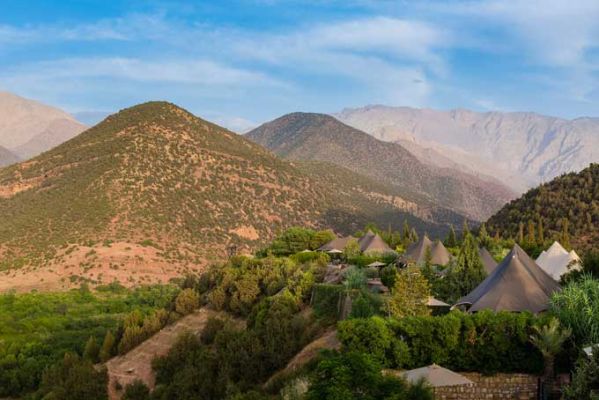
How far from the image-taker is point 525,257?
25984 mm

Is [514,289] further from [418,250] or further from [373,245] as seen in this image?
[373,245]

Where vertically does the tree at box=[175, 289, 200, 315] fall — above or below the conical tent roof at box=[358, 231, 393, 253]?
below

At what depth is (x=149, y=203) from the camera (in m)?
78.2

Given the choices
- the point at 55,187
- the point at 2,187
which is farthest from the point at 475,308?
the point at 2,187

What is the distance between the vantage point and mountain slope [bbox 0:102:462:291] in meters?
68.6

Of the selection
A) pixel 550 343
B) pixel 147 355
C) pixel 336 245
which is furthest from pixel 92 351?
pixel 550 343

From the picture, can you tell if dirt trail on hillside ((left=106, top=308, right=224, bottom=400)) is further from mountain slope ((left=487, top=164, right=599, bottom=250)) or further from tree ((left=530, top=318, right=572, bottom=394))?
mountain slope ((left=487, top=164, right=599, bottom=250))

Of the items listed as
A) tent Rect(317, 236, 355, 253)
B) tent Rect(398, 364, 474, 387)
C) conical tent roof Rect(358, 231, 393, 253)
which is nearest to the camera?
tent Rect(398, 364, 474, 387)

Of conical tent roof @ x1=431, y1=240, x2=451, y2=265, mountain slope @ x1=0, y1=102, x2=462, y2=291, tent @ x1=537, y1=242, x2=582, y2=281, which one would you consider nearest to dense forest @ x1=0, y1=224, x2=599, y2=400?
conical tent roof @ x1=431, y1=240, x2=451, y2=265

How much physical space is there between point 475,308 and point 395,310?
318 centimetres

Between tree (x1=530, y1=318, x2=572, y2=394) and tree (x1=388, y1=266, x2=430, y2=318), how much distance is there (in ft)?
19.5

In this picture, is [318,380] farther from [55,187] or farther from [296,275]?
[55,187]

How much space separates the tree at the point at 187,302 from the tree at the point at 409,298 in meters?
22.2

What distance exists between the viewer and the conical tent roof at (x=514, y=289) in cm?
2261
